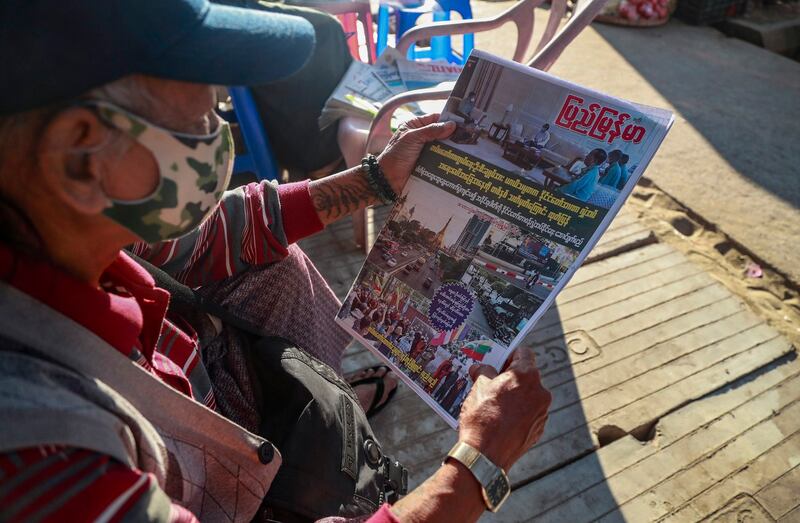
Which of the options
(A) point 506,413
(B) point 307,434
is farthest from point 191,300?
(A) point 506,413

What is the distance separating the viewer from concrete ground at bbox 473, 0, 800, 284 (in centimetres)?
274

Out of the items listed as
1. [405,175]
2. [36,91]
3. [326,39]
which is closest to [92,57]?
[36,91]

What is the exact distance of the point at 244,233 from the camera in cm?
131

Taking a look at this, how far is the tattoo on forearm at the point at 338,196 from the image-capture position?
1379mm

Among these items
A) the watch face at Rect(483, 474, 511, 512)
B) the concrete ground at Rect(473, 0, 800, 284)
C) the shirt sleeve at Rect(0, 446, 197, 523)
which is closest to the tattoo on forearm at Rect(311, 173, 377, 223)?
the watch face at Rect(483, 474, 511, 512)

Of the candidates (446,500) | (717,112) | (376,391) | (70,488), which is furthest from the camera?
(717,112)

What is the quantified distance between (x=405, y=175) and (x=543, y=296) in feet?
1.44

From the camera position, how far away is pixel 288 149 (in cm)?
241

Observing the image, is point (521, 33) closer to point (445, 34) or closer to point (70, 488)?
point (445, 34)

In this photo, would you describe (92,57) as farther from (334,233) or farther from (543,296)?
(334,233)

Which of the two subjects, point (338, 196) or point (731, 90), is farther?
point (731, 90)

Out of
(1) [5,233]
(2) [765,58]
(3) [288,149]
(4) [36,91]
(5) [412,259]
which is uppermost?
(2) [765,58]

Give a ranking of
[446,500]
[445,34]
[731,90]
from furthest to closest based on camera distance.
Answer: [731,90], [445,34], [446,500]

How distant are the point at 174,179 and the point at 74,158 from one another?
0.14 m
